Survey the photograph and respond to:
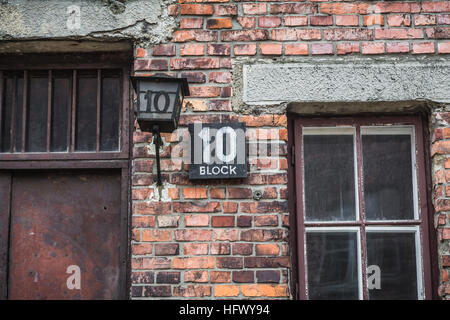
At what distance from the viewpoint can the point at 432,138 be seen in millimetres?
3092

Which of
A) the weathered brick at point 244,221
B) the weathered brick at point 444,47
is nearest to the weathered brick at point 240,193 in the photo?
Answer: the weathered brick at point 244,221

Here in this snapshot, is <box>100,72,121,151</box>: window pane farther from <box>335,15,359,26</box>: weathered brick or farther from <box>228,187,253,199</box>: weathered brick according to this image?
<box>335,15,359,26</box>: weathered brick

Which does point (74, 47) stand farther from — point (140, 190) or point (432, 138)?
point (432, 138)

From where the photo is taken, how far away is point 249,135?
10.0ft

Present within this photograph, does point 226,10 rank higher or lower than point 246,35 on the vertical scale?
higher

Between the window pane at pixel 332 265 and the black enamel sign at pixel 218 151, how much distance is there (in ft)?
2.12

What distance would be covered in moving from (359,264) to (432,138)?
87cm

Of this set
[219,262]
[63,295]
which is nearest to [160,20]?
[219,262]

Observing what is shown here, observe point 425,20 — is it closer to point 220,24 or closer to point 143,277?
point 220,24

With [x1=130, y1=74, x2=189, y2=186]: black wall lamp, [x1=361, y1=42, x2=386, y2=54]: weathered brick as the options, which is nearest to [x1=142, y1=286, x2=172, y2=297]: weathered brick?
[x1=130, y1=74, x2=189, y2=186]: black wall lamp

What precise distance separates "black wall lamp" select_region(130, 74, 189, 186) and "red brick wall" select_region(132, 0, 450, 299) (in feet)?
1.13

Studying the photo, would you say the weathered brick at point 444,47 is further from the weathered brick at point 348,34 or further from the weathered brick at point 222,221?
the weathered brick at point 222,221

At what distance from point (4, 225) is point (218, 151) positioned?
1414mm

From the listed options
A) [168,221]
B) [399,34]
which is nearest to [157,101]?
[168,221]
